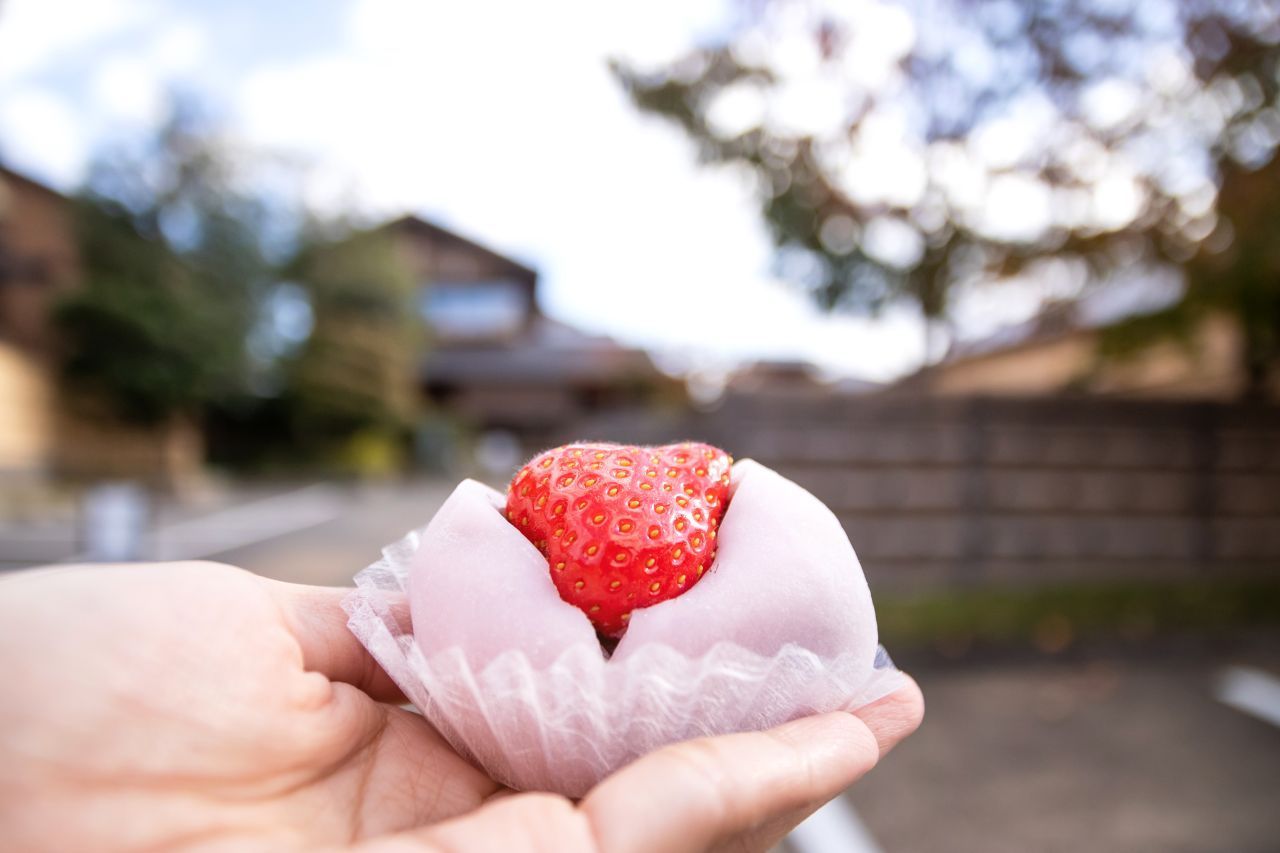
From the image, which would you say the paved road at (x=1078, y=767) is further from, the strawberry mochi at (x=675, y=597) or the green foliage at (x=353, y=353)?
the green foliage at (x=353, y=353)

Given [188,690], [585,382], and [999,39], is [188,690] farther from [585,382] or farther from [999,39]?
[585,382]

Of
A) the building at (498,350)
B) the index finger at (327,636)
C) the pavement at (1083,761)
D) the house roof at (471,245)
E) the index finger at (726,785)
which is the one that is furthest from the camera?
the house roof at (471,245)

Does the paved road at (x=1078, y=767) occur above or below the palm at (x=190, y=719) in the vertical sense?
below

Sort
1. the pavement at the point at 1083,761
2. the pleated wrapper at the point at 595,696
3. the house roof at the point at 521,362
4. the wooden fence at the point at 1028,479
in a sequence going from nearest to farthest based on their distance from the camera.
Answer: the pleated wrapper at the point at 595,696 → the pavement at the point at 1083,761 → the wooden fence at the point at 1028,479 → the house roof at the point at 521,362

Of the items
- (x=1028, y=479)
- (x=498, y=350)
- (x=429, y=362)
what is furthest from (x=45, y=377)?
(x=1028, y=479)

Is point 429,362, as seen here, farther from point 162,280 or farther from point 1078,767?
point 1078,767

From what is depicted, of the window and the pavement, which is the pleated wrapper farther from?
the window

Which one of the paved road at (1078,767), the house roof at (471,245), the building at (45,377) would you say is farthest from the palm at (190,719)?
the house roof at (471,245)

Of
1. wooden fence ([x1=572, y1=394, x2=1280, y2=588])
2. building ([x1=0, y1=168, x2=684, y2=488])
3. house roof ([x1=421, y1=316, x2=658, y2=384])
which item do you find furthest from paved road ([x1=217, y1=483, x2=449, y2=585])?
house roof ([x1=421, y1=316, x2=658, y2=384])
